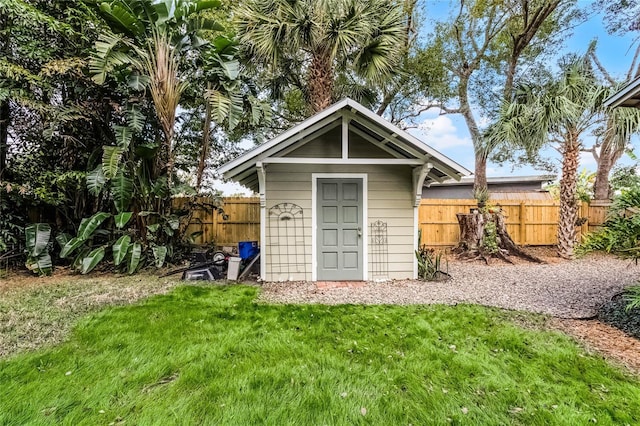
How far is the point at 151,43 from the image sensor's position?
258 inches

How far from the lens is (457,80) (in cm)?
1277

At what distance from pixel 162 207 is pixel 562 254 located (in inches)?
453

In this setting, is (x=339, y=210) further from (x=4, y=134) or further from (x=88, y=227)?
(x=4, y=134)

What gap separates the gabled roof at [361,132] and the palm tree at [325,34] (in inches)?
105

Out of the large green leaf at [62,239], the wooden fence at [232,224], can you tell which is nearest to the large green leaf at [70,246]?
the large green leaf at [62,239]

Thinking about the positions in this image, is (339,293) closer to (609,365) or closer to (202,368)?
(202,368)

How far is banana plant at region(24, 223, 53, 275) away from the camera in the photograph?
6.52m

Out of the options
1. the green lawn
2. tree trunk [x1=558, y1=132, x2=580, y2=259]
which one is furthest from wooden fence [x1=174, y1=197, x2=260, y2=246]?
tree trunk [x1=558, y1=132, x2=580, y2=259]

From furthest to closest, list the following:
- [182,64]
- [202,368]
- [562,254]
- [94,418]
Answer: [562,254], [182,64], [202,368], [94,418]

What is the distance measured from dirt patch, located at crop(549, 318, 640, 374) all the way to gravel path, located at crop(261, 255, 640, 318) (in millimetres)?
340

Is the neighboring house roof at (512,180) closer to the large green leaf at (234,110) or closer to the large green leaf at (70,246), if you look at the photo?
the large green leaf at (234,110)

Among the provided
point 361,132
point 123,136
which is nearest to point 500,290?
point 361,132

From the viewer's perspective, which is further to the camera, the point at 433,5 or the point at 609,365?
the point at 433,5

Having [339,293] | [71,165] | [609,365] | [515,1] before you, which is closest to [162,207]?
[71,165]
